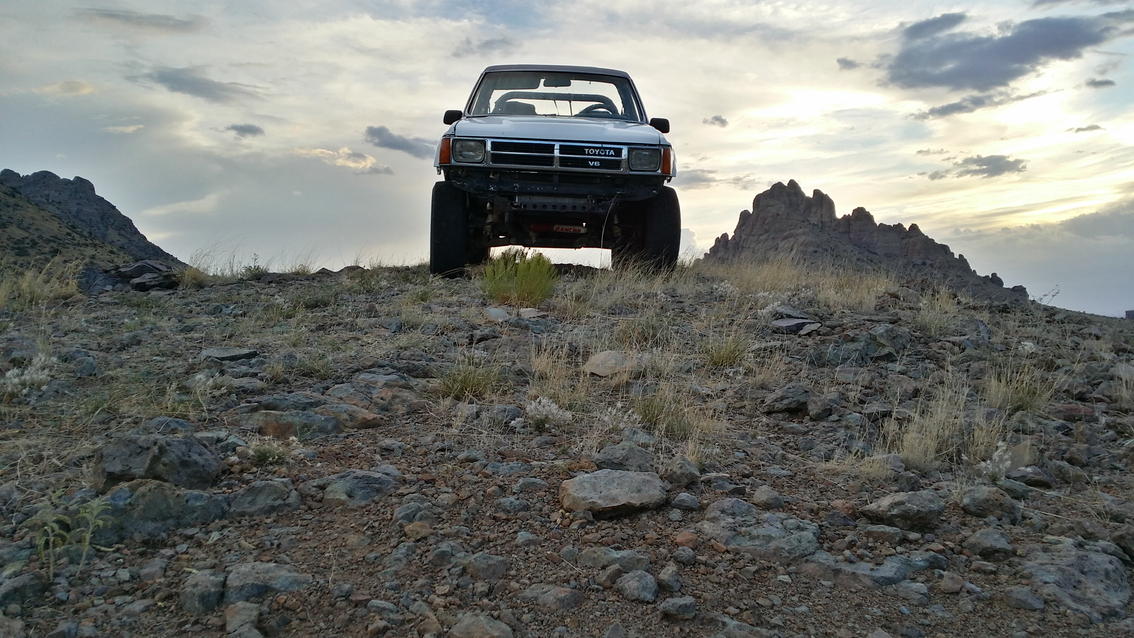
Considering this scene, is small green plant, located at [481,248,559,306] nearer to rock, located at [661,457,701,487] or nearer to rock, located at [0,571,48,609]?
rock, located at [661,457,701,487]

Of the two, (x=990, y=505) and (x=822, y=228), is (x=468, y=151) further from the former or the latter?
(x=822, y=228)

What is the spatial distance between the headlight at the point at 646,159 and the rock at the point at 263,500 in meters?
5.05

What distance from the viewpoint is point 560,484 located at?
2.97m

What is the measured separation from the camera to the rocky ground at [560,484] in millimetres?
2270

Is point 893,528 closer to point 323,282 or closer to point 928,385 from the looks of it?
point 928,385

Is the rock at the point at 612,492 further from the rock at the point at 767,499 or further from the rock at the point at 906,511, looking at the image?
the rock at the point at 906,511

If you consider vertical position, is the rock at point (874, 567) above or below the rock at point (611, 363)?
below

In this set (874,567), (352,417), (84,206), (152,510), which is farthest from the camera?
(84,206)

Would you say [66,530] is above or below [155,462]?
below

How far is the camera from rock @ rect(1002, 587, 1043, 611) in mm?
2369

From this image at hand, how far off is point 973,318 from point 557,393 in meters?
4.31

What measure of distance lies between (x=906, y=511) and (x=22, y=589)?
2.71 meters

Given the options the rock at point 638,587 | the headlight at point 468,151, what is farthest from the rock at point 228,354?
the rock at point 638,587

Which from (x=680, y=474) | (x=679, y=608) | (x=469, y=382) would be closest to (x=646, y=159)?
(x=469, y=382)
